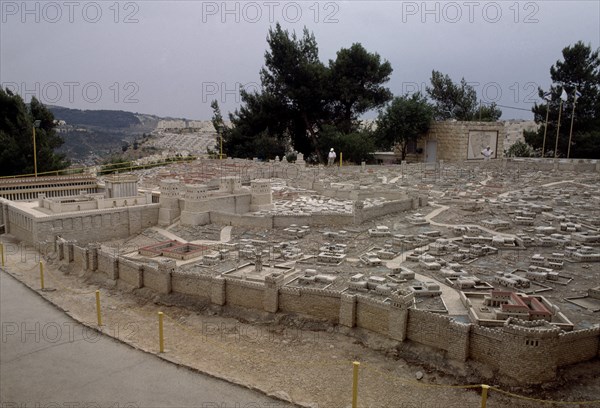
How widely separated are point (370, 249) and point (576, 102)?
3292 cm

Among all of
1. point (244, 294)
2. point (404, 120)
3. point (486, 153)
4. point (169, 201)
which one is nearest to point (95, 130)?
point (404, 120)

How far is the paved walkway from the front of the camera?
9.00 metres

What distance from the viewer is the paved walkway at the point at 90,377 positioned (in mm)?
9000

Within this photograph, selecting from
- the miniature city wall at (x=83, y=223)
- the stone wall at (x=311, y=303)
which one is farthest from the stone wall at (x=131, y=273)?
the miniature city wall at (x=83, y=223)

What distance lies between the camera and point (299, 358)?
481 inches

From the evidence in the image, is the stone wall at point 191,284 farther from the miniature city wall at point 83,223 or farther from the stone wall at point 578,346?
the stone wall at point 578,346

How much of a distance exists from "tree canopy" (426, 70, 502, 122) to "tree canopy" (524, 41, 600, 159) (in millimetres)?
12015

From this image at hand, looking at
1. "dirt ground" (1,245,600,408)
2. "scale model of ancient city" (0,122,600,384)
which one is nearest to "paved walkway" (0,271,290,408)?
"dirt ground" (1,245,600,408)

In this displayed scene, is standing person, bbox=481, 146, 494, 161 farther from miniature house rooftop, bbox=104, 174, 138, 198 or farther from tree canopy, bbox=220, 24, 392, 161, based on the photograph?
miniature house rooftop, bbox=104, 174, 138, 198

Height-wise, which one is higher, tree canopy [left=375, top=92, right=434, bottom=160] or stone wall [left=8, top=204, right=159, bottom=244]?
tree canopy [left=375, top=92, right=434, bottom=160]

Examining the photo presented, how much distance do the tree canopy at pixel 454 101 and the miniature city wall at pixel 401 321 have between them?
1799 inches

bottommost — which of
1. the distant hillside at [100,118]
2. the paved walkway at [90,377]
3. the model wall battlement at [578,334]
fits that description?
the paved walkway at [90,377]

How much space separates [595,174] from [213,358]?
33.3 metres

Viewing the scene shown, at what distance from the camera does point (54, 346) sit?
36.0ft
